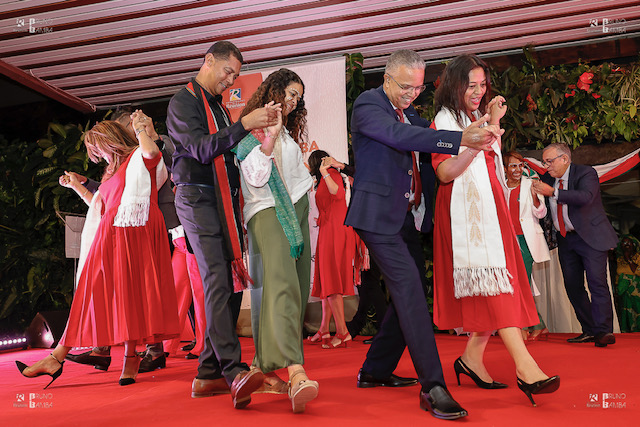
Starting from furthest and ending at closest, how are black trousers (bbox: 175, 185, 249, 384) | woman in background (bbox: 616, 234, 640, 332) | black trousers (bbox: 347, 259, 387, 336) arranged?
woman in background (bbox: 616, 234, 640, 332)
black trousers (bbox: 347, 259, 387, 336)
black trousers (bbox: 175, 185, 249, 384)

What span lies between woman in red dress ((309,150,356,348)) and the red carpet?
124 centimetres

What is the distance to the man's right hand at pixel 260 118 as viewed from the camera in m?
2.53

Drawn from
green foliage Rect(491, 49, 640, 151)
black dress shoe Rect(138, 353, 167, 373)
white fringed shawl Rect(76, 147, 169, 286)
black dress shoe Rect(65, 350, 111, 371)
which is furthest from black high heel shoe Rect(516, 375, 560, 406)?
green foliage Rect(491, 49, 640, 151)

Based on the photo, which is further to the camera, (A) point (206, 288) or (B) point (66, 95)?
(B) point (66, 95)

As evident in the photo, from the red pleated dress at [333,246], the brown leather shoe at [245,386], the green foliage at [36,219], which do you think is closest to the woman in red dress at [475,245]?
the brown leather shoe at [245,386]

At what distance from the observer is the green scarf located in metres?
2.70

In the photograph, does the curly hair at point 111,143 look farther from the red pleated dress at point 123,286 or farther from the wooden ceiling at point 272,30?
the wooden ceiling at point 272,30

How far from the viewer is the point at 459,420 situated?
2.18 metres

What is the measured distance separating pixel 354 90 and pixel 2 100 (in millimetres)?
4703

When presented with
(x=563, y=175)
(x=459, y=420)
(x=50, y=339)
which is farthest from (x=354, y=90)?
(x=459, y=420)

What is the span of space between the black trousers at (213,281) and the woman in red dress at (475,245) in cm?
99

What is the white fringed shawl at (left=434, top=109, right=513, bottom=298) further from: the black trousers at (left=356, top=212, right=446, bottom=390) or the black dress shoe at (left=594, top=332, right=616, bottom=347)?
the black dress shoe at (left=594, top=332, right=616, bottom=347)

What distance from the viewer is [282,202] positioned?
8.93ft

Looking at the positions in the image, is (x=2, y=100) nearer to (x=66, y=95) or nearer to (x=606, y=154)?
(x=66, y=95)
